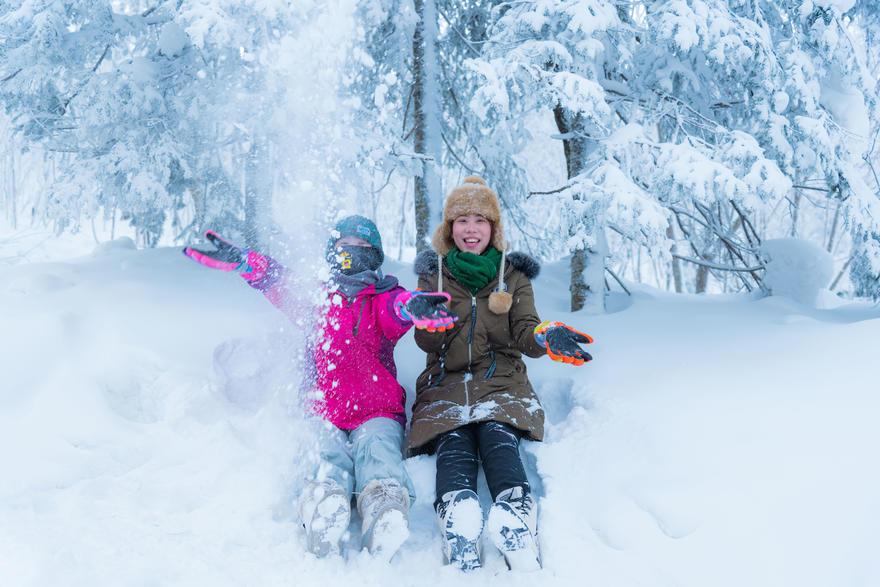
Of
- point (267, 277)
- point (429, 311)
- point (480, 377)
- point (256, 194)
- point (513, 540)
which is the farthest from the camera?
point (256, 194)

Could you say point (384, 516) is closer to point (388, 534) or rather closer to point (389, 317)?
point (388, 534)

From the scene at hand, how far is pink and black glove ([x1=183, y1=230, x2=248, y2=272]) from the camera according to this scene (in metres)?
3.28

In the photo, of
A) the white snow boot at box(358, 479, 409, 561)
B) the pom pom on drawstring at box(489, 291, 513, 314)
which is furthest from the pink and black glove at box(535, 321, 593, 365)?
the white snow boot at box(358, 479, 409, 561)

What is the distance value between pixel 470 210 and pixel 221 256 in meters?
1.65

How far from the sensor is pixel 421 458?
3078 mm

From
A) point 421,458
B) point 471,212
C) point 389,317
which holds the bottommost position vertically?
point 421,458

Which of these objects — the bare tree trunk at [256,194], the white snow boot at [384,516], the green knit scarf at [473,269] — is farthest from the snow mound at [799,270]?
the bare tree trunk at [256,194]

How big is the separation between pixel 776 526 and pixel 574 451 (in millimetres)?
1079

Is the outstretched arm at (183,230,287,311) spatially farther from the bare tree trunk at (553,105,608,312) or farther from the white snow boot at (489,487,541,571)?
the bare tree trunk at (553,105,608,312)

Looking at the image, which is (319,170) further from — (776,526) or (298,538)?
(776,526)

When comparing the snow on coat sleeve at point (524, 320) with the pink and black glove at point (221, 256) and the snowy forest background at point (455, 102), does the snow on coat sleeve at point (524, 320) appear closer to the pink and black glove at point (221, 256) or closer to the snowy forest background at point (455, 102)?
the snowy forest background at point (455, 102)

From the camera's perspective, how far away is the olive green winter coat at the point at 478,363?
2.99 meters

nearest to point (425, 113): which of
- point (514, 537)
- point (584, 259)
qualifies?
point (584, 259)

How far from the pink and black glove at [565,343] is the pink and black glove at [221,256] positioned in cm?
199
